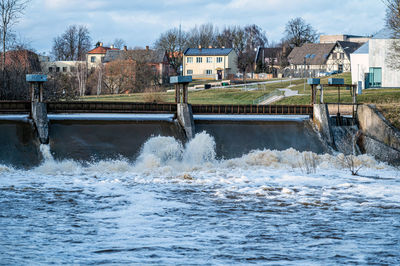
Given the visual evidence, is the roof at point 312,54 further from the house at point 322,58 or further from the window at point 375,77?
the window at point 375,77

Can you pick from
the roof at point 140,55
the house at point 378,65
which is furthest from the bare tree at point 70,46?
the house at point 378,65

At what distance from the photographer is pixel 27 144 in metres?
23.0

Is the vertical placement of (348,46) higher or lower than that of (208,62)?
higher

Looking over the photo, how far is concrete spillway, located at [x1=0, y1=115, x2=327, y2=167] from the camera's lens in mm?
22969

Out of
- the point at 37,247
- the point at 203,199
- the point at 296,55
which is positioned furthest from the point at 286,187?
the point at 296,55

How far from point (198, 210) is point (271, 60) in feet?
299

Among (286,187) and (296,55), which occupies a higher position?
(296,55)

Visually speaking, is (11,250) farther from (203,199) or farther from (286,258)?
(203,199)

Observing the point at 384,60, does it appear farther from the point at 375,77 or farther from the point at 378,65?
the point at 375,77

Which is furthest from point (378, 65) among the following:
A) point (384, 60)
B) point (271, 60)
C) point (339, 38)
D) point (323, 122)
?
point (339, 38)

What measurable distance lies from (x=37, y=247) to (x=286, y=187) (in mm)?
9742

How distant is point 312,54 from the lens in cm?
9450

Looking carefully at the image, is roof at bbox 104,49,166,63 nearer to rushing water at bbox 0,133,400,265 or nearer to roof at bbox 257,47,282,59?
roof at bbox 257,47,282,59

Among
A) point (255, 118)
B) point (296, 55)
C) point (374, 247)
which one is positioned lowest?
point (374, 247)
